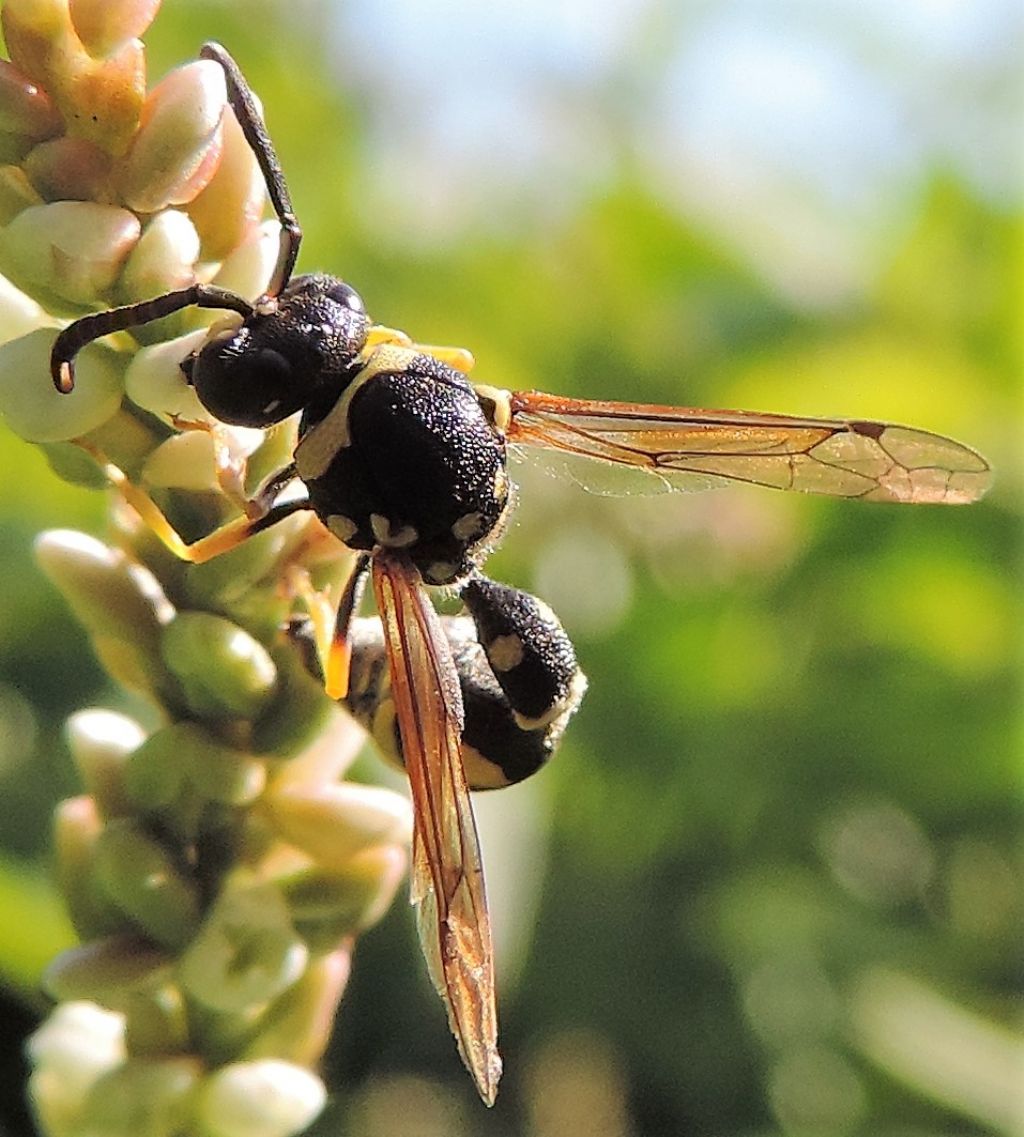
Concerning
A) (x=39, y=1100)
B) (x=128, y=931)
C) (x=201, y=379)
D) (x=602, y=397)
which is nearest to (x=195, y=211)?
(x=201, y=379)

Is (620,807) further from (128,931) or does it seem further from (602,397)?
(128,931)

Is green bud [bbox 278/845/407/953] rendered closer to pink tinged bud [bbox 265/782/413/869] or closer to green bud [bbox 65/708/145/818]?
pink tinged bud [bbox 265/782/413/869]

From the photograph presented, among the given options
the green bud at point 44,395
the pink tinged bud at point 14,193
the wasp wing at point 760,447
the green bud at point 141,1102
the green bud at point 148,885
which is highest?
the wasp wing at point 760,447

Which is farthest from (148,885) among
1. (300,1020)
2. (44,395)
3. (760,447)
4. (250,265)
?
(760,447)

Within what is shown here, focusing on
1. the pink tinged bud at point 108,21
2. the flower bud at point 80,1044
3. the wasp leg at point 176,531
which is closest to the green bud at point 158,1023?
the flower bud at point 80,1044

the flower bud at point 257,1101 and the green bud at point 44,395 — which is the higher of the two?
the green bud at point 44,395

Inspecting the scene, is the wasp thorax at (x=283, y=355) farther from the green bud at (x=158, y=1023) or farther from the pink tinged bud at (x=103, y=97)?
the green bud at (x=158, y=1023)

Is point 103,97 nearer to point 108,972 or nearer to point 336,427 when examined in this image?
point 336,427
